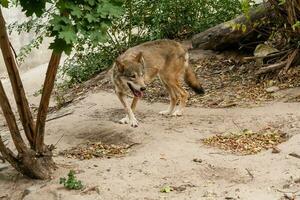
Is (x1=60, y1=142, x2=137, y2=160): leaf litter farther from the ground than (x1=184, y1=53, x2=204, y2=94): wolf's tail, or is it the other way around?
(x1=184, y1=53, x2=204, y2=94): wolf's tail

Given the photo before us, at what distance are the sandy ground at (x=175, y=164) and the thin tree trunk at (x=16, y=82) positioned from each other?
25.1 inches

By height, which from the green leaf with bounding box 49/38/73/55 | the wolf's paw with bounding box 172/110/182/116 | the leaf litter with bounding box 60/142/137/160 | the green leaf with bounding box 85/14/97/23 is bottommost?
the wolf's paw with bounding box 172/110/182/116

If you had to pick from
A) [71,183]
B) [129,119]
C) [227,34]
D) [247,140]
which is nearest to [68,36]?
[71,183]

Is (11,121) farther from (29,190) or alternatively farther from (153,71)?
(153,71)

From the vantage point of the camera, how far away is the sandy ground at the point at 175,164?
5.68m

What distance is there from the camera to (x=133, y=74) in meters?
8.52

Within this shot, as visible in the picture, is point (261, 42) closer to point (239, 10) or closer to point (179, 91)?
point (239, 10)

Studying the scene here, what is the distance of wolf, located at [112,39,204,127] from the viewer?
8555mm

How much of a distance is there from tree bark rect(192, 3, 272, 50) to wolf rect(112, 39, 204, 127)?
75.8 inches

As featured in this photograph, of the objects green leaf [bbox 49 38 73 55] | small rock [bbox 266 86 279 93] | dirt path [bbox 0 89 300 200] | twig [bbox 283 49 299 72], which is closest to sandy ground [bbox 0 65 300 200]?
dirt path [bbox 0 89 300 200]

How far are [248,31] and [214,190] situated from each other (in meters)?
5.89

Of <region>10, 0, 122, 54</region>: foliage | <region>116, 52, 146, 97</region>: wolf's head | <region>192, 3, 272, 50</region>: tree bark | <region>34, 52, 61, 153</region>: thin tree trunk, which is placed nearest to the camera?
<region>10, 0, 122, 54</region>: foliage

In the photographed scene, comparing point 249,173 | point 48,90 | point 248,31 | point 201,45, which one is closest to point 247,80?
point 248,31

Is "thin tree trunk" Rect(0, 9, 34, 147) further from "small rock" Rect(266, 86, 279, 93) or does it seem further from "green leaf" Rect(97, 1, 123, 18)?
"small rock" Rect(266, 86, 279, 93)
